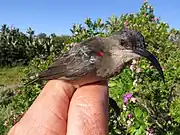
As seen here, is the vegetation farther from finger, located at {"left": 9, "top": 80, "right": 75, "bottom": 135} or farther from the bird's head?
finger, located at {"left": 9, "top": 80, "right": 75, "bottom": 135}

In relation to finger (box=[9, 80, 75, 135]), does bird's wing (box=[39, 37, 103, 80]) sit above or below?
above

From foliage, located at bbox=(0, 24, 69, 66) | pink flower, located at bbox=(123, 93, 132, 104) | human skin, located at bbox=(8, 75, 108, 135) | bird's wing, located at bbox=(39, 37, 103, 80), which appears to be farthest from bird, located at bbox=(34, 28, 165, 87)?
foliage, located at bbox=(0, 24, 69, 66)

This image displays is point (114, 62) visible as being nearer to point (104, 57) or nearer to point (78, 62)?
point (104, 57)

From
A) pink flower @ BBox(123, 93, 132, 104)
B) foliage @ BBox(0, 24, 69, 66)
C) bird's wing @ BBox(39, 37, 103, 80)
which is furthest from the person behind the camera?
foliage @ BBox(0, 24, 69, 66)

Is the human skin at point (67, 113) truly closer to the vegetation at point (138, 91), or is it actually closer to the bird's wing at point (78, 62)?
the bird's wing at point (78, 62)

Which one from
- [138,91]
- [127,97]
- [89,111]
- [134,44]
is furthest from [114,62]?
[138,91]

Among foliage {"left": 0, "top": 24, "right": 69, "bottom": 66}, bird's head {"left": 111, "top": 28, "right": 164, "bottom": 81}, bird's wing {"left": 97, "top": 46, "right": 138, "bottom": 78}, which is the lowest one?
bird's wing {"left": 97, "top": 46, "right": 138, "bottom": 78}

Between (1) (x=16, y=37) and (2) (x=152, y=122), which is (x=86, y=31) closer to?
(2) (x=152, y=122)
